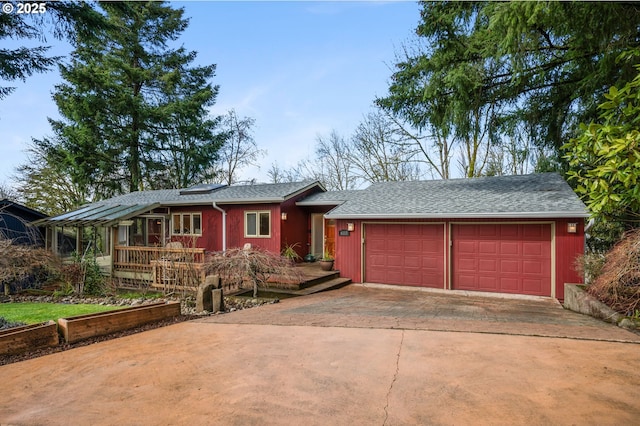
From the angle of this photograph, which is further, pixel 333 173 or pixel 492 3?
pixel 333 173

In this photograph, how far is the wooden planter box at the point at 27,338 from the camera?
4312mm

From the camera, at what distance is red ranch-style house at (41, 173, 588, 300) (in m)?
8.61

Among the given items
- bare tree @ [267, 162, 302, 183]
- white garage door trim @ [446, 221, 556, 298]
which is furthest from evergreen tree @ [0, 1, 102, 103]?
bare tree @ [267, 162, 302, 183]

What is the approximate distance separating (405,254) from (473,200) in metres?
2.59

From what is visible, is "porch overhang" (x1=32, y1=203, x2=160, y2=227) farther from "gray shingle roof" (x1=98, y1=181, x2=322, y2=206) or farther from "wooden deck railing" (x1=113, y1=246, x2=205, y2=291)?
Result: "gray shingle roof" (x1=98, y1=181, x2=322, y2=206)

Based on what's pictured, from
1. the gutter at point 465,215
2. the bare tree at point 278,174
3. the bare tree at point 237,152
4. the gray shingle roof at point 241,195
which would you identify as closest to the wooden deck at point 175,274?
the gutter at point 465,215

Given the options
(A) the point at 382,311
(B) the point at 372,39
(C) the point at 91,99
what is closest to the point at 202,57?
(C) the point at 91,99

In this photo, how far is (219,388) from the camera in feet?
10.8

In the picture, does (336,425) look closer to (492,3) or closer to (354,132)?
(492,3)

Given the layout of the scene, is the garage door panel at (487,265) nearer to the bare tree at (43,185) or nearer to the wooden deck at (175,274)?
the wooden deck at (175,274)

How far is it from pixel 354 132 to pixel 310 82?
706cm

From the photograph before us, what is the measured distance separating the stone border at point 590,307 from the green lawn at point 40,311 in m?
9.04

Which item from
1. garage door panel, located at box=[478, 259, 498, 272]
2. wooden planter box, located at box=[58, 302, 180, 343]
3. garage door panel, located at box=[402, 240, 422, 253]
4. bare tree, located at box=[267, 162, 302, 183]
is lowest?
wooden planter box, located at box=[58, 302, 180, 343]

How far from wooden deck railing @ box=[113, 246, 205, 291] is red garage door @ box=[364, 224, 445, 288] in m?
5.18
